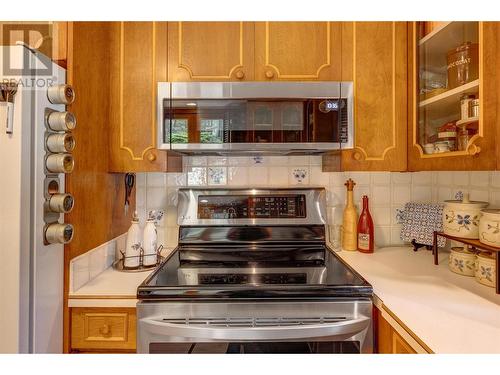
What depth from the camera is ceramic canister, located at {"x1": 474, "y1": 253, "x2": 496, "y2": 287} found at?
1006 millimetres

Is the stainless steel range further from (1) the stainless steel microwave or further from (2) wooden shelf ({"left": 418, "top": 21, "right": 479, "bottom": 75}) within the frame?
(2) wooden shelf ({"left": 418, "top": 21, "right": 479, "bottom": 75})

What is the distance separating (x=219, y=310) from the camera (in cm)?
96

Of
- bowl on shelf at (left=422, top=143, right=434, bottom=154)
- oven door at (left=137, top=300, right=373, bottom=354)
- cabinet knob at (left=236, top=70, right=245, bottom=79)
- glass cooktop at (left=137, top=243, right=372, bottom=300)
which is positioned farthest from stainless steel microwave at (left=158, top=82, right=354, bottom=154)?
oven door at (left=137, top=300, right=373, bottom=354)

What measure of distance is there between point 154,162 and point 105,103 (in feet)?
1.05

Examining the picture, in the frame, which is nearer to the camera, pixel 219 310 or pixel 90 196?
pixel 219 310

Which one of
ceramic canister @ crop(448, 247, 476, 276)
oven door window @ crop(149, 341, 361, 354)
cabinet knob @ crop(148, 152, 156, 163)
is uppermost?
cabinet knob @ crop(148, 152, 156, 163)

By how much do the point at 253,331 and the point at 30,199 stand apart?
781mm

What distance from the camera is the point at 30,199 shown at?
83 centimetres

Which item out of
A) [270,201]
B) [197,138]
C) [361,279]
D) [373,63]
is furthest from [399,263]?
[197,138]

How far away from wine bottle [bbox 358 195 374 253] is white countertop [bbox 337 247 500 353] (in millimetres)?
71

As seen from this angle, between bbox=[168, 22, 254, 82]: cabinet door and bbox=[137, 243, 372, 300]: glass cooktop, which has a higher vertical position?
bbox=[168, 22, 254, 82]: cabinet door

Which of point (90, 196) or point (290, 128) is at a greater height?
point (290, 128)
